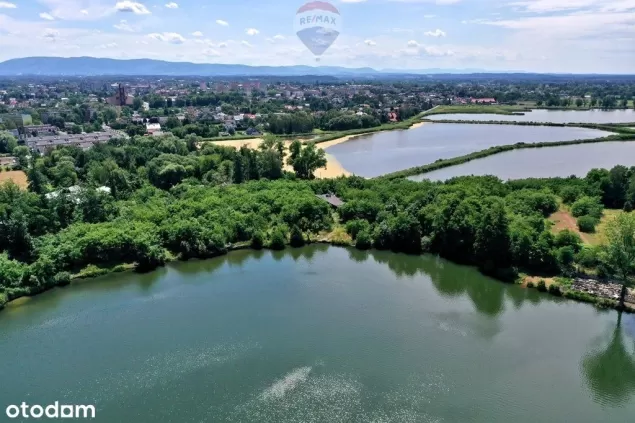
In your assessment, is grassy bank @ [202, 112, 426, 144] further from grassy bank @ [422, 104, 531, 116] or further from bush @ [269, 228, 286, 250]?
bush @ [269, 228, 286, 250]

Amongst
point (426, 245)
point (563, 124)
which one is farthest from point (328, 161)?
point (563, 124)

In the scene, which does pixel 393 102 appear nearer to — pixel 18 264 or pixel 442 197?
pixel 442 197

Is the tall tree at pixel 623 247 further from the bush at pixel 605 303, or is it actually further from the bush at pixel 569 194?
the bush at pixel 569 194

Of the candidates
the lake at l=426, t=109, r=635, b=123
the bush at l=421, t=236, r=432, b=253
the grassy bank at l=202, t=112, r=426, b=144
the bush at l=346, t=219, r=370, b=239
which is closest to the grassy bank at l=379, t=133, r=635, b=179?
the bush at l=346, t=219, r=370, b=239

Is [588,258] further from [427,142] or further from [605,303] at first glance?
[427,142]

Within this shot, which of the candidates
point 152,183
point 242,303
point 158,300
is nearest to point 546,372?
point 242,303
